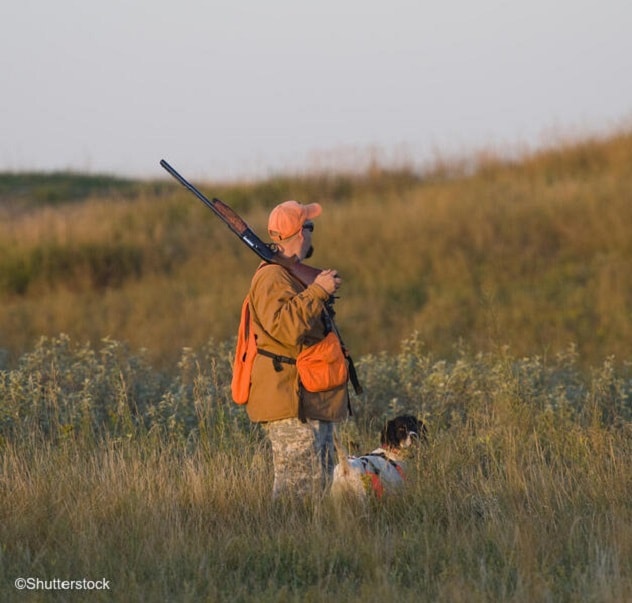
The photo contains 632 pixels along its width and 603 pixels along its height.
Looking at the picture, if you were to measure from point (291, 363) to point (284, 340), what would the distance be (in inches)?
7.3

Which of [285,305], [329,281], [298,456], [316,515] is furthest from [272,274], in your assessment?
[316,515]

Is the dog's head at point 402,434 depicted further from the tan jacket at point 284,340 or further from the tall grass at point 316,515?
the tan jacket at point 284,340

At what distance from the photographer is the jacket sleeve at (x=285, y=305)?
5867 millimetres

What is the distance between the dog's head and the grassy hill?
9.04 m

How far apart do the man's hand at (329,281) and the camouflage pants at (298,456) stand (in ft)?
2.61

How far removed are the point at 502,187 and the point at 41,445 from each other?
15.3 m

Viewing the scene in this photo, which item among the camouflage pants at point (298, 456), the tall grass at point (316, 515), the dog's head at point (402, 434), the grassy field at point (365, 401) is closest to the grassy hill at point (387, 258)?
the grassy field at point (365, 401)

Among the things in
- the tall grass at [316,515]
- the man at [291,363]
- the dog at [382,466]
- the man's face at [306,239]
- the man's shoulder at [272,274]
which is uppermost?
the man's face at [306,239]

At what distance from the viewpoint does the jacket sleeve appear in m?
5.87

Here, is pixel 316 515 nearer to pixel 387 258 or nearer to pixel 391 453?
pixel 391 453

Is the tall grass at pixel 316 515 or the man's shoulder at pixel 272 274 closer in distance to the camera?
the tall grass at pixel 316 515

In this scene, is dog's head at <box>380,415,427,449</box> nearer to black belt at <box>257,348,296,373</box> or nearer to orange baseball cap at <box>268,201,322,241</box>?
black belt at <box>257,348,296,373</box>

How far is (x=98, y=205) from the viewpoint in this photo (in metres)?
24.6

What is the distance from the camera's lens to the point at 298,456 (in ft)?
20.4
